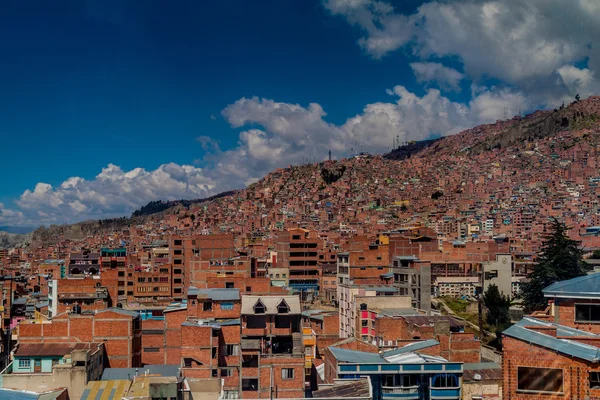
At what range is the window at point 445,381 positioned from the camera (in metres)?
25.6

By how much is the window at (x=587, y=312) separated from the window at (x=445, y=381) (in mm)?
10146

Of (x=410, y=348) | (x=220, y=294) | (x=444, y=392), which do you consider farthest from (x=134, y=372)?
Answer: (x=444, y=392)

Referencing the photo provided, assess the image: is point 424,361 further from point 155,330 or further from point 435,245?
point 435,245

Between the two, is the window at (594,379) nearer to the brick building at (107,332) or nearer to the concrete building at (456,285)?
the brick building at (107,332)

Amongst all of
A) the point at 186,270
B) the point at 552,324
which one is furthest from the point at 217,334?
the point at 186,270

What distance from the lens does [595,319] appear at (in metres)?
16.2

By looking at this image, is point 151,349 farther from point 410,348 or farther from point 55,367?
point 410,348

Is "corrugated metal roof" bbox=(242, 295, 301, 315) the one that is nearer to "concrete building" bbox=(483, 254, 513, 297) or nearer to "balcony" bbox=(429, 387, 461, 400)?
"balcony" bbox=(429, 387, 461, 400)

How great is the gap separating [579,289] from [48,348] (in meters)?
34.3

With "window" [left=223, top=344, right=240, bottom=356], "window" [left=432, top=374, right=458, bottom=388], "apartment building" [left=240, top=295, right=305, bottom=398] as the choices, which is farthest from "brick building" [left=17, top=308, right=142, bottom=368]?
"window" [left=432, top=374, right=458, bottom=388]

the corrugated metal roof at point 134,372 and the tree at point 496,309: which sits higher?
the tree at point 496,309

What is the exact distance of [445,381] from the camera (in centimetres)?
2569

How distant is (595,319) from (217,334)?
87.3 feet

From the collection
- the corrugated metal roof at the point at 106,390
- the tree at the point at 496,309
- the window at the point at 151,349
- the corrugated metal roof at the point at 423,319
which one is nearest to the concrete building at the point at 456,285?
the tree at the point at 496,309
